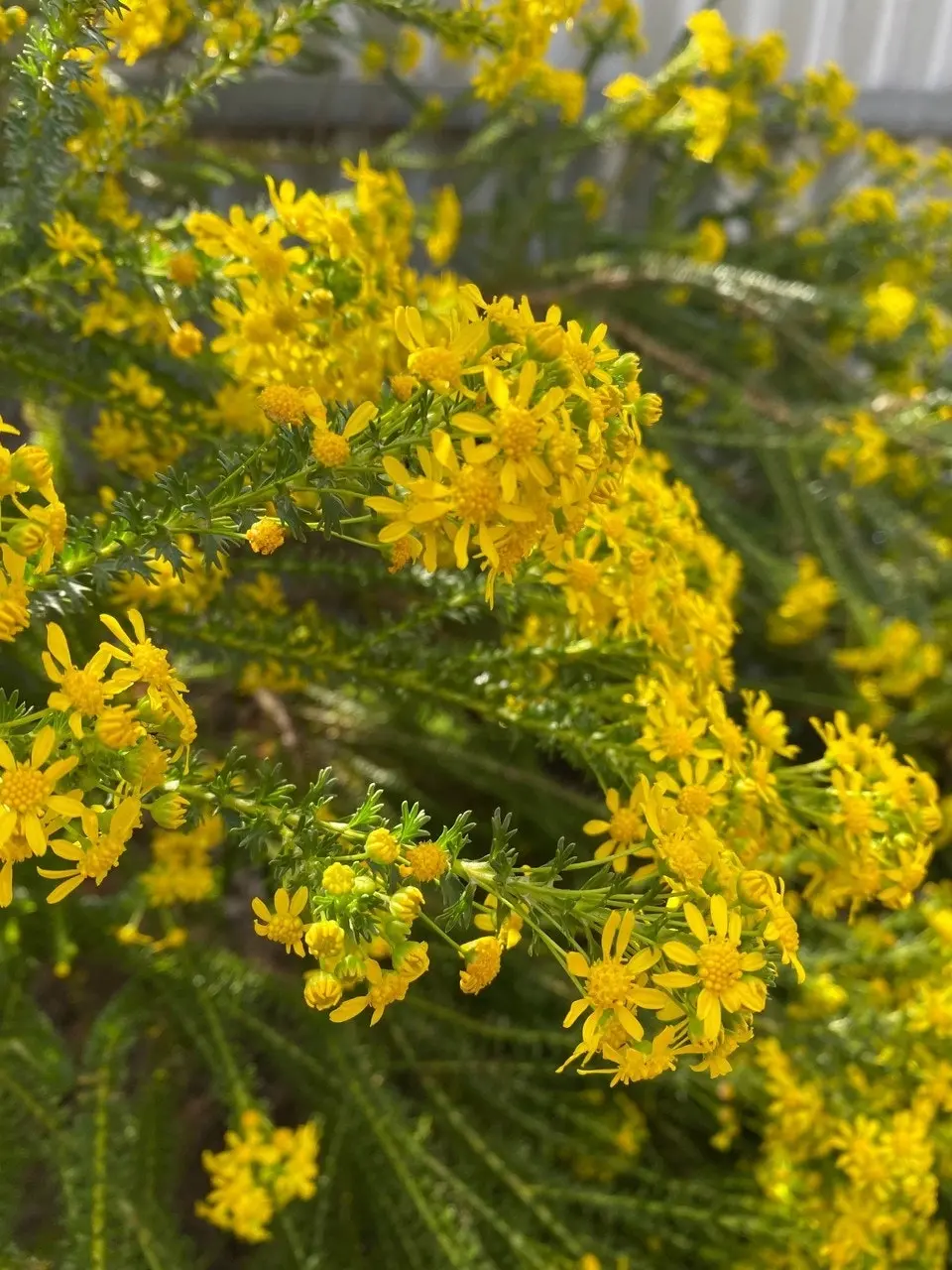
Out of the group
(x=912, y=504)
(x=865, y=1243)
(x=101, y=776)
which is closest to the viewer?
(x=101, y=776)

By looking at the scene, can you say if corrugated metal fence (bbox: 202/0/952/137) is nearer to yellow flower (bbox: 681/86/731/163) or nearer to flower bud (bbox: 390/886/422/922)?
yellow flower (bbox: 681/86/731/163)

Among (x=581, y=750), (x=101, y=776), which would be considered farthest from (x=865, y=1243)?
(x=101, y=776)

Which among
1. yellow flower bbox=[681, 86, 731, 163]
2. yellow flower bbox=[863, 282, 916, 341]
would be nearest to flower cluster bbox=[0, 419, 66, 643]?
yellow flower bbox=[681, 86, 731, 163]

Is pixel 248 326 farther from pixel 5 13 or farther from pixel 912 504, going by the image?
pixel 912 504

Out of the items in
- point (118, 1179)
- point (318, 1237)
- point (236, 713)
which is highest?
point (236, 713)

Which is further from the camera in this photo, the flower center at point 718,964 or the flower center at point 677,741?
the flower center at point 677,741

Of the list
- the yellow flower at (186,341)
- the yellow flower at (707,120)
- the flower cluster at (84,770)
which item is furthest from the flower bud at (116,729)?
the yellow flower at (707,120)

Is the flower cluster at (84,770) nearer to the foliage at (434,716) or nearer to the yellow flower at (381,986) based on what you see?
the foliage at (434,716)
